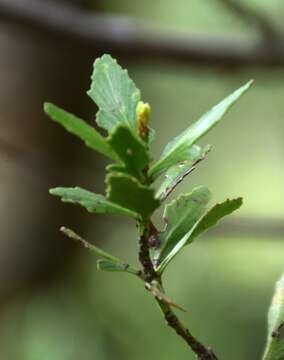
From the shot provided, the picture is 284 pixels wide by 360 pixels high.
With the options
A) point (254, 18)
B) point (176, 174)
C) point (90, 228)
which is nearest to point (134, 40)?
point (254, 18)

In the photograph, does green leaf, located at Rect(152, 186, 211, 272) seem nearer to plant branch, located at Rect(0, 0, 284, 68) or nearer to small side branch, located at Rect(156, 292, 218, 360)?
small side branch, located at Rect(156, 292, 218, 360)

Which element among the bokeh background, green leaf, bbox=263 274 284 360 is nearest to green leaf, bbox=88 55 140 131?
green leaf, bbox=263 274 284 360

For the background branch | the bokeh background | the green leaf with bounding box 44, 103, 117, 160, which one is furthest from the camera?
the bokeh background

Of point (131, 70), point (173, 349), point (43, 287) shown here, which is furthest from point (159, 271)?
point (131, 70)

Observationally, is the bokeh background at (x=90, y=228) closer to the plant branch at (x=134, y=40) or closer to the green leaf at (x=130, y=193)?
the plant branch at (x=134, y=40)

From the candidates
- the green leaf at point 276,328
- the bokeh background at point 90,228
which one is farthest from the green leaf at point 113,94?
the bokeh background at point 90,228
